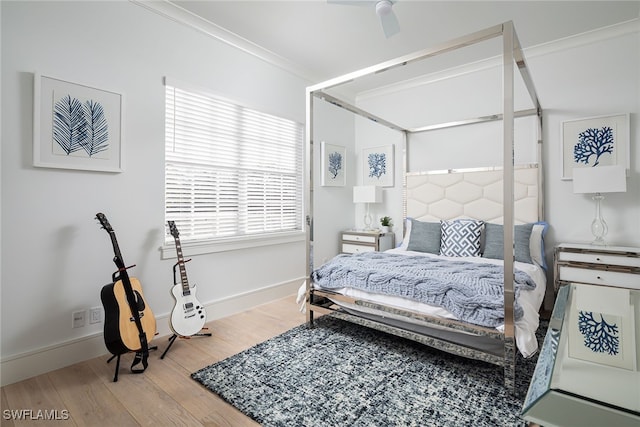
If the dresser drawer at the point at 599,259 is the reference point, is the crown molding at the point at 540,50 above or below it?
above

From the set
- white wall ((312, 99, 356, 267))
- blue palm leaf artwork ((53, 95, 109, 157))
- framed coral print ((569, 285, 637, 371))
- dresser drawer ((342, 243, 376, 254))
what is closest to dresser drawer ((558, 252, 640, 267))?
dresser drawer ((342, 243, 376, 254))

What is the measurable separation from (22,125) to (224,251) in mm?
1773

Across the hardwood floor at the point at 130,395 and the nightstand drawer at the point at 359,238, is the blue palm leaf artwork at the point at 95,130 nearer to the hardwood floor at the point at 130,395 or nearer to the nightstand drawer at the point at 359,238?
the hardwood floor at the point at 130,395

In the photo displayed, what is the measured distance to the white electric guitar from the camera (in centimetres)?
250

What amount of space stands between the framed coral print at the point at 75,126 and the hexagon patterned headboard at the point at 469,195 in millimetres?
3376

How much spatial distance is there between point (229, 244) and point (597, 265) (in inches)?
133

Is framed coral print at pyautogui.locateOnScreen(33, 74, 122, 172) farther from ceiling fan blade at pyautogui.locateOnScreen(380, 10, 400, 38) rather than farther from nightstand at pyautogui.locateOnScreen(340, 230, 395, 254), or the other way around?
nightstand at pyautogui.locateOnScreen(340, 230, 395, 254)

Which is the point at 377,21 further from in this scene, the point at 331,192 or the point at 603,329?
the point at 603,329

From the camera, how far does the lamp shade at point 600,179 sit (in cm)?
279

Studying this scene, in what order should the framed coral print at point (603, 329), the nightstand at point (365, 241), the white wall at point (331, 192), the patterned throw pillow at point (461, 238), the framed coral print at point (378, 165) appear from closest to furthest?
the framed coral print at point (603, 329)
the patterned throw pillow at point (461, 238)
the nightstand at point (365, 241)
the white wall at point (331, 192)
the framed coral print at point (378, 165)

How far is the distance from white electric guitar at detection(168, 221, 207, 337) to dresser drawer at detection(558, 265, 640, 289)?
327 centimetres

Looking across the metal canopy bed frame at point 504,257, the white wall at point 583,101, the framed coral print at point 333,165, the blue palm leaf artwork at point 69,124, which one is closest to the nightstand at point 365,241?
the framed coral print at point 333,165

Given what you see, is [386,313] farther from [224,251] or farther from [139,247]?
[139,247]

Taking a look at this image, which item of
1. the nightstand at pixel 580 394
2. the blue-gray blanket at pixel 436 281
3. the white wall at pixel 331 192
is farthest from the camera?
the white wall at pixel 331 192
